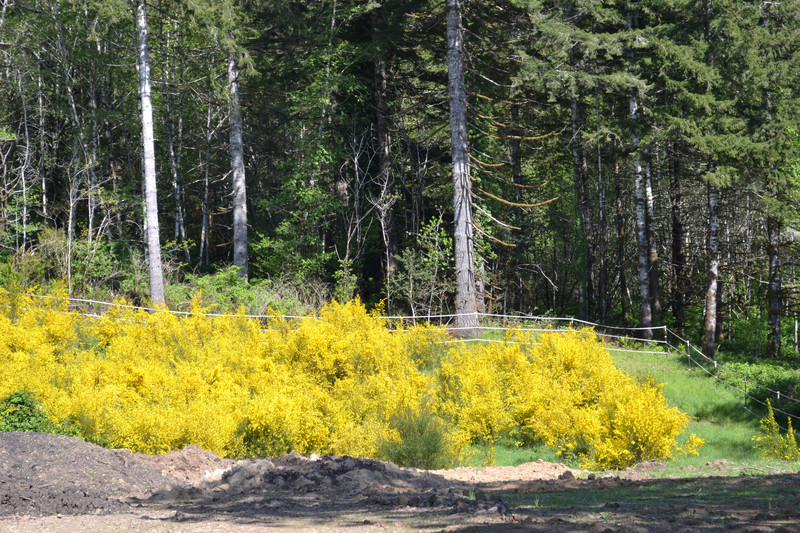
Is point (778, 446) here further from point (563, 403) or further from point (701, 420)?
point (563, 403)

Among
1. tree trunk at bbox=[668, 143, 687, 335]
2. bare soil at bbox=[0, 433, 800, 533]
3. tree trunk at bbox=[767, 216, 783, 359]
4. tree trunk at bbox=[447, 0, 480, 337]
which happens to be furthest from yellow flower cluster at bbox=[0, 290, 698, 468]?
tree trunk at bbox=[668, 143, 687, 335]

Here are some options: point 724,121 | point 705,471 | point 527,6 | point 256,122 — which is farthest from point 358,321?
point 256,122

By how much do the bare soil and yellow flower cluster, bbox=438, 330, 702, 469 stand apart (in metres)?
0.88

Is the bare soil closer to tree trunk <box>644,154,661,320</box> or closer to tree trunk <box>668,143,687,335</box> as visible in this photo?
tree trunk <box>644,154,661,320</box>

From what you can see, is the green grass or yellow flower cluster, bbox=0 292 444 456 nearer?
yellow flower cluster, bbox=0 292 444 456

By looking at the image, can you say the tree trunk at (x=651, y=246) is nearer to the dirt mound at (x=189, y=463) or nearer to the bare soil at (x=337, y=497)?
the bare soil at (x=337, y=497)

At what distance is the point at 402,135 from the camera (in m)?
25.0

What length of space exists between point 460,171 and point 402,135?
266 inches

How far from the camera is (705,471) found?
939 cm

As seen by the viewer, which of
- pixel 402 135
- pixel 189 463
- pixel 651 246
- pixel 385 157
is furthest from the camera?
pixel 402 135

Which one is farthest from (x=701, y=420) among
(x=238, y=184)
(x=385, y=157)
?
(x=238, y=184)

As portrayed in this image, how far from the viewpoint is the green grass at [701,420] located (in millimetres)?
10438

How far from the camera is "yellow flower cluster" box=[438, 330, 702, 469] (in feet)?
33.4

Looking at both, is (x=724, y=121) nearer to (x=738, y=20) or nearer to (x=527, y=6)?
(x=738, y=20)
